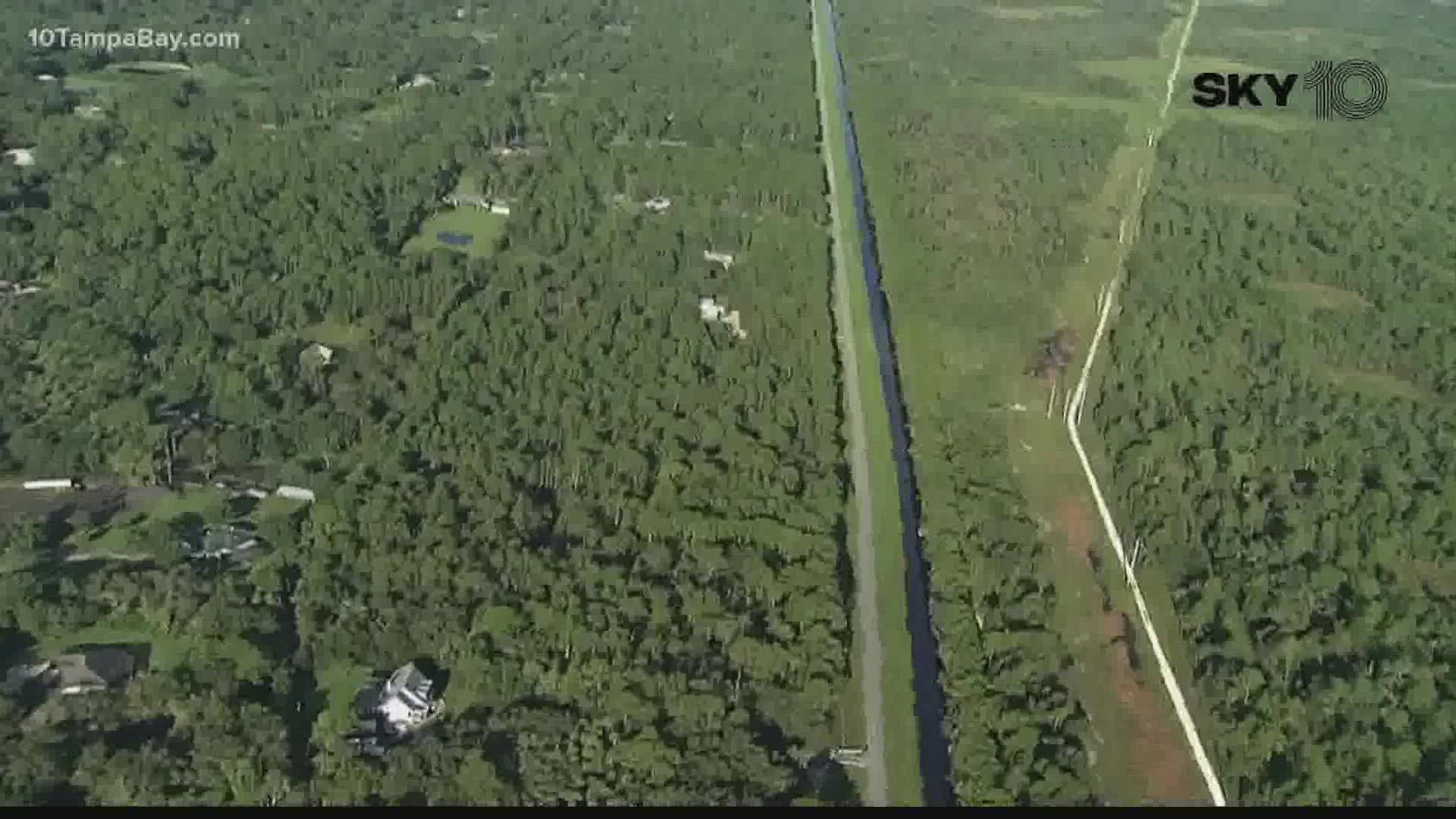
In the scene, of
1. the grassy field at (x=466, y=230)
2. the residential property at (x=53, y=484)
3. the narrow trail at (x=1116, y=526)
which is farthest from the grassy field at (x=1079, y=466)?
the residential property at (x=53, y=484)

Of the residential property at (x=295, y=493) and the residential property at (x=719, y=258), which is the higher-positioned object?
the residential property at (x=719, y=258)

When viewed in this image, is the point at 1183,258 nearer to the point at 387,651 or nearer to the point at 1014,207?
the point at 1014,207

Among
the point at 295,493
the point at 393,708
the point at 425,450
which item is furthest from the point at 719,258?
the point at 393,708

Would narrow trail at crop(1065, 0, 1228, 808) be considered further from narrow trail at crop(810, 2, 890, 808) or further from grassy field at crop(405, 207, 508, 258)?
grassy field at crop(405, 207, 508, 258)

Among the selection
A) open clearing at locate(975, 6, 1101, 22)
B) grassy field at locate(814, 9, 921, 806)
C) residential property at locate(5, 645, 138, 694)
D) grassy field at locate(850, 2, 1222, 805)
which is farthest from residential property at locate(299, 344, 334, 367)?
open clearing at locate(975, 6, 1101, 22)
